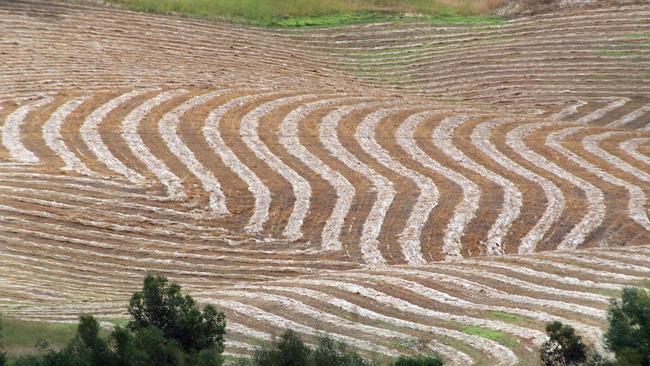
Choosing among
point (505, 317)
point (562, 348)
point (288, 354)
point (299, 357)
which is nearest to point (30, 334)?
point (288, 354)

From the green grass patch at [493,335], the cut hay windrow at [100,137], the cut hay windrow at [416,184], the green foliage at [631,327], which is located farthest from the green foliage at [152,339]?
the cut hay windrow at [100,137]

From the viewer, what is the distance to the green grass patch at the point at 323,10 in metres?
53.2

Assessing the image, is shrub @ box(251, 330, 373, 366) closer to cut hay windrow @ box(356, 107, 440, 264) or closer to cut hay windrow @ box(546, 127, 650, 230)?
cut hay windrow @ box(356, 107, 440, 264)

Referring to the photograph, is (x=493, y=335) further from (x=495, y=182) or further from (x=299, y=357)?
(x=495, y=182)

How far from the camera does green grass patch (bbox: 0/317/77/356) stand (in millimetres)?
20641

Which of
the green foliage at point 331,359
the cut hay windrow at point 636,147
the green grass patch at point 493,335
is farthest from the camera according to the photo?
the cut hay windrow at point 636,147

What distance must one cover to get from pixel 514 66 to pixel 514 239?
18958mm

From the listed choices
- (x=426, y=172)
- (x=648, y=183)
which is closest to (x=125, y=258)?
(x=426, y=172)

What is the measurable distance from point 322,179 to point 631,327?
17013 mm

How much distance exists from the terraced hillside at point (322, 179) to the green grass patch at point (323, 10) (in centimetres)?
172

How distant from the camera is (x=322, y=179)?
1377 inches

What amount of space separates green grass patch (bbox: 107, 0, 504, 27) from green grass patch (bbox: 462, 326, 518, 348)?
3226 centimetres

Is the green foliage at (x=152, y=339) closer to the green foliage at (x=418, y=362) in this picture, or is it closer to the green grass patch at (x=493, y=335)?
the green foliage at (x=418, y=362)

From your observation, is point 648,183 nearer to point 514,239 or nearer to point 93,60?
point 514,239
